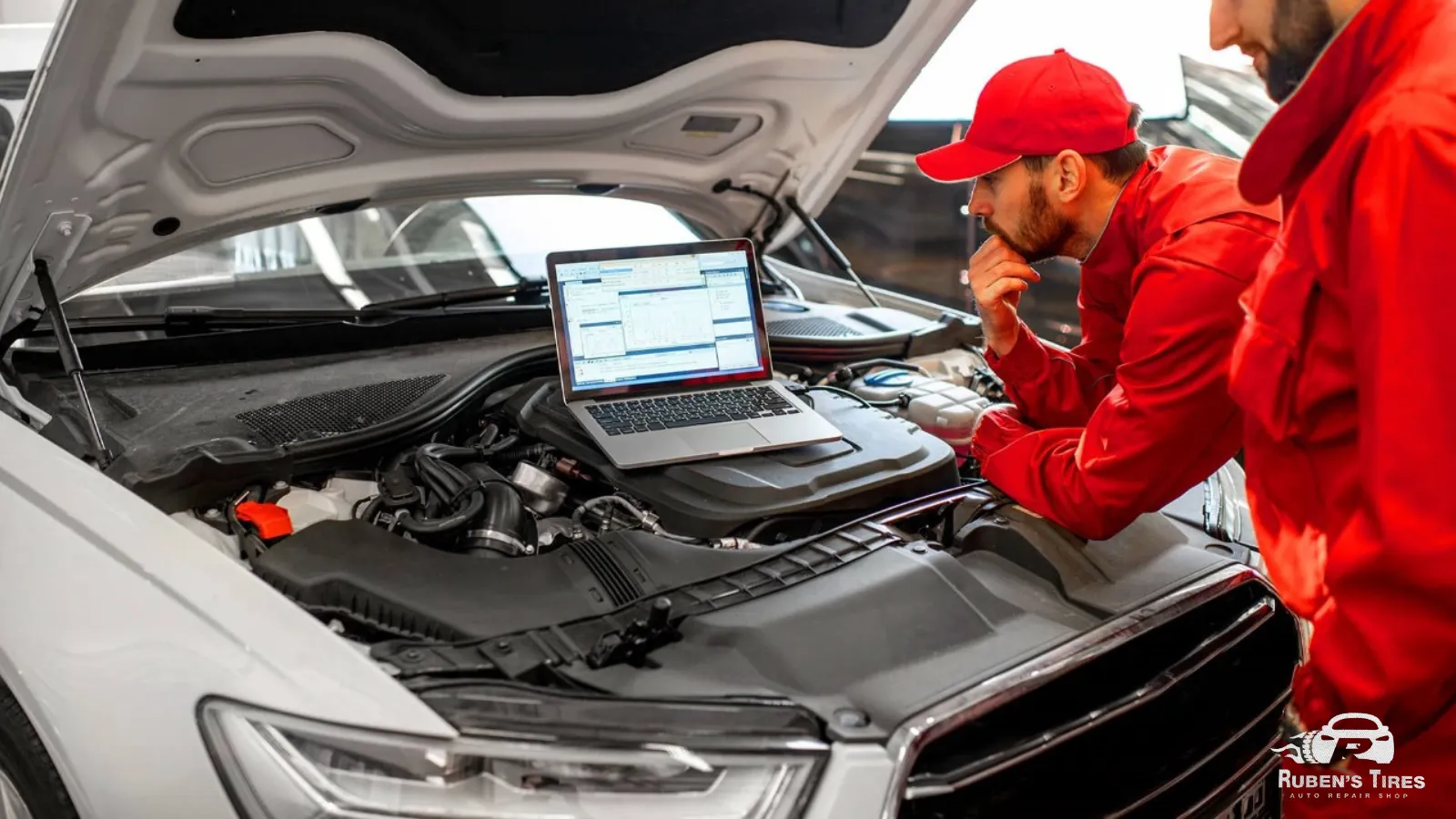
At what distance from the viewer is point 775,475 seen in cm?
169

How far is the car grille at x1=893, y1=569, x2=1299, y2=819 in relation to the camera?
1.19 meters

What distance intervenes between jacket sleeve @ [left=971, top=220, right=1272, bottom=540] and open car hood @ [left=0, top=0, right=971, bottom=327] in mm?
884

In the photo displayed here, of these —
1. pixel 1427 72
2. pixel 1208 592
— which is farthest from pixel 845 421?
pixel 1427 72

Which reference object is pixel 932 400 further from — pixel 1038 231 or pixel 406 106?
pixel 406 106

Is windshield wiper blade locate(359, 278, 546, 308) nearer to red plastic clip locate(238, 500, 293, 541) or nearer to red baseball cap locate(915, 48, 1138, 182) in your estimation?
red plastic clip locate(238, 500, 293, 541)

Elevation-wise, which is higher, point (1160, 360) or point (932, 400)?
point (1160, 360)

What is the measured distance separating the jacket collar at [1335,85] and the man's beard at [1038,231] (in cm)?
48

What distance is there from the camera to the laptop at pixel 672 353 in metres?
1.82

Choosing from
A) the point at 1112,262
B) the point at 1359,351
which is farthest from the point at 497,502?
the point at 1359,351

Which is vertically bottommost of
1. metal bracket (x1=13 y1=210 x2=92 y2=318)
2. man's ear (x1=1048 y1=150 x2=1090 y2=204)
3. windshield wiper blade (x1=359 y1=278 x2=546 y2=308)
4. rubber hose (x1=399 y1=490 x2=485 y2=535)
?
rubber hose (x1=399 y1=490 x2=485 y2=535)

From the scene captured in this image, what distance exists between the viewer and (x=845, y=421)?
6.35ft

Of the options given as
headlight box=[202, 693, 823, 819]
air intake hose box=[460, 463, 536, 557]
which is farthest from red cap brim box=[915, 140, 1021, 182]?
headlight box=[202, 693, 823, 819]

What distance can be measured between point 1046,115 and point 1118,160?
0.15 m

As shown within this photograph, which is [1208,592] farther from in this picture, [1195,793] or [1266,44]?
[1266,44]
